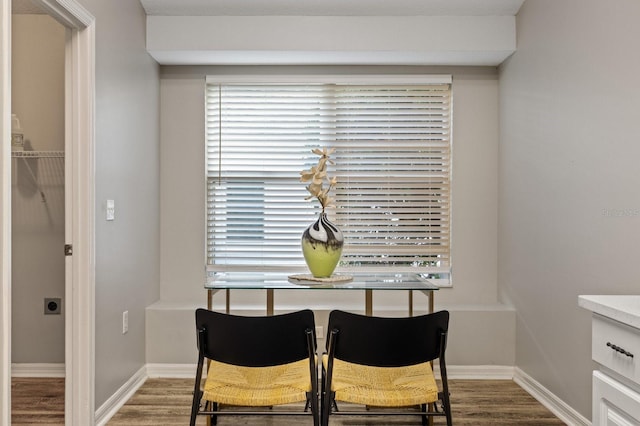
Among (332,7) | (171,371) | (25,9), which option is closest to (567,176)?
(332,7)

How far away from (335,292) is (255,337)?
6.71 feet

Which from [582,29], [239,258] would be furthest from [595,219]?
[239,258]

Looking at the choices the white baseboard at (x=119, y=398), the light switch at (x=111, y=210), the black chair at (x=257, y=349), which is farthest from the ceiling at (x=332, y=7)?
the white baseboard at (x=119, y=398)

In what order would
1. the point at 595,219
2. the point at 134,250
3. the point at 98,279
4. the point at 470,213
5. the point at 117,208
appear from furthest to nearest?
the point at 470,213
the point at 134,250
the point at 117,208
the point at 98,279
the point at 595,219

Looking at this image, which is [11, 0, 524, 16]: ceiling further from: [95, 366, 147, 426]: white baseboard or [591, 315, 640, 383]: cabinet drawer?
[591, 315, 640, 383]: cabinet drawer

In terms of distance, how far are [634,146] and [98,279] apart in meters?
2.69

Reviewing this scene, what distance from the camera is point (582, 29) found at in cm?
302

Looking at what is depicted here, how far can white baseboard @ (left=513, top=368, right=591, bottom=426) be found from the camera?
3065 mm

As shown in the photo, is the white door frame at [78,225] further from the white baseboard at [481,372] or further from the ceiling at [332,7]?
the white baseboard at [481,372]

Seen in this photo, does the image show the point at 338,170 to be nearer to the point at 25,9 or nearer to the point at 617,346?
the point at 25,9

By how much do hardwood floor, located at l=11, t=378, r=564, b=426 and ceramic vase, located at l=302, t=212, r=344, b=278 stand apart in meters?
0.84

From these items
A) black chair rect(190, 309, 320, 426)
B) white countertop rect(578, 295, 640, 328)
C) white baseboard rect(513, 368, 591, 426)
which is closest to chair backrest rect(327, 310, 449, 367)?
black chair rect(190, 309, 320, 426)

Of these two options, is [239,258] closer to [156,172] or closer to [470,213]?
[156,172]

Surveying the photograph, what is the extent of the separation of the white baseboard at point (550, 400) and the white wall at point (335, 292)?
634mm
